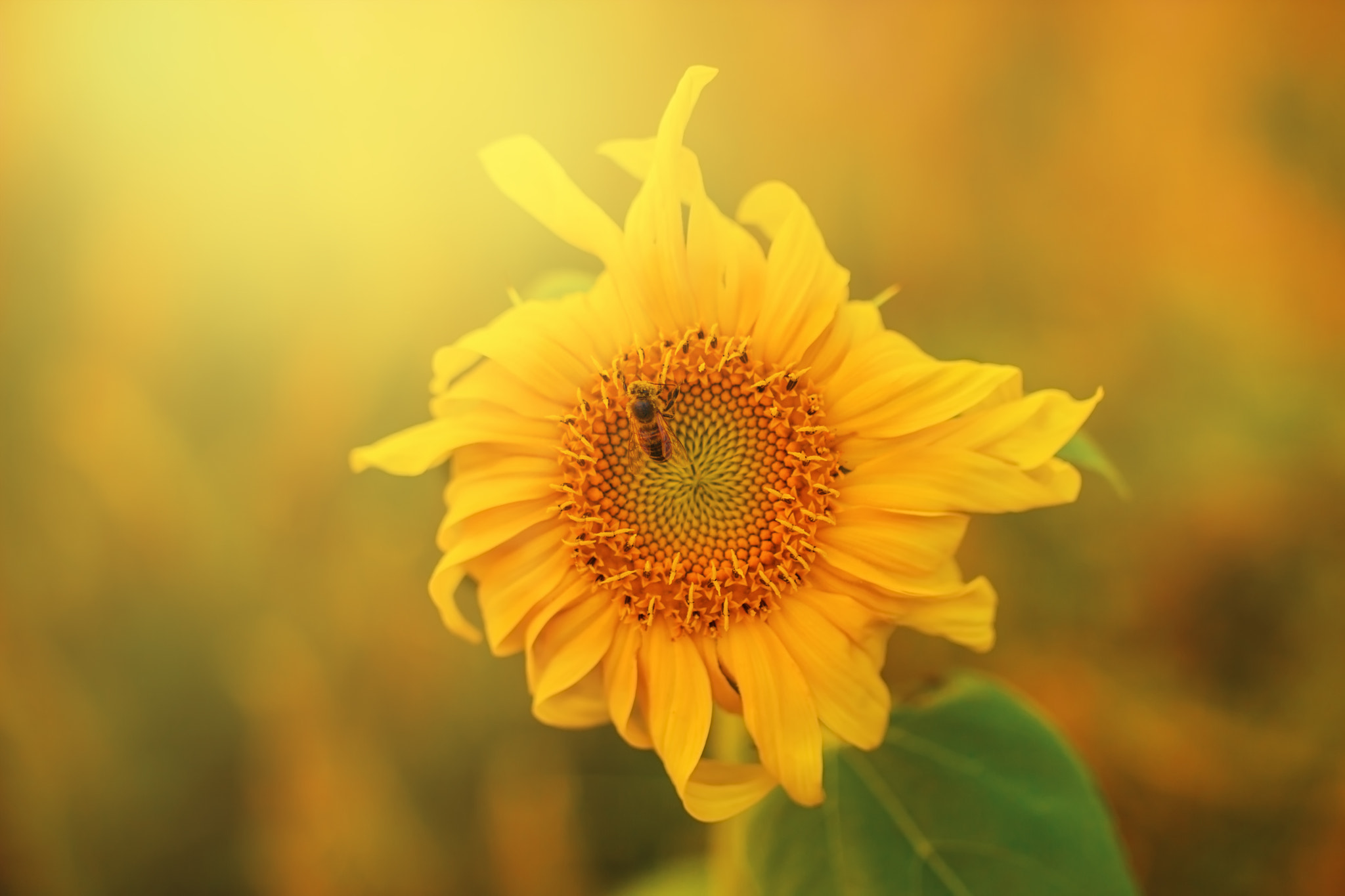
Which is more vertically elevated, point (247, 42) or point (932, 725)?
point (247, 42)

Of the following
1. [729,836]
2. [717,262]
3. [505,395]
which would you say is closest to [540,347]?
[505,395]

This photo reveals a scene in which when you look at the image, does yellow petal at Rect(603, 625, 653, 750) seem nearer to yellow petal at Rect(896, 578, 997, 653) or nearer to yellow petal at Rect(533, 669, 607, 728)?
yellow petal at Rect(533, 669, 607, 728)

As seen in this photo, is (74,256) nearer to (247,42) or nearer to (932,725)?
(247,42)

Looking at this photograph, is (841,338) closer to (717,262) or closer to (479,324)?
(717,262)

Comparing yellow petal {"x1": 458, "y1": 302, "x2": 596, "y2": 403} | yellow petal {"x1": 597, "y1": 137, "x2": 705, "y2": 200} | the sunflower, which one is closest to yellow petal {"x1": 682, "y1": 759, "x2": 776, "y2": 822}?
the sunflower

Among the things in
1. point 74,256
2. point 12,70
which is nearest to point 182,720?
point 74,256

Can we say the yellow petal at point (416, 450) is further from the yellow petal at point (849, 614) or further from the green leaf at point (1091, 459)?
the green leaf at point (1091, 459)

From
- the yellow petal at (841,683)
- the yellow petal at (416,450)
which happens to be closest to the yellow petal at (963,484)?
the yellow petal at (841,683)

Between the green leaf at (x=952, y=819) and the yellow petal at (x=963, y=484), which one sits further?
the green leaf at (x=952, y=819)
